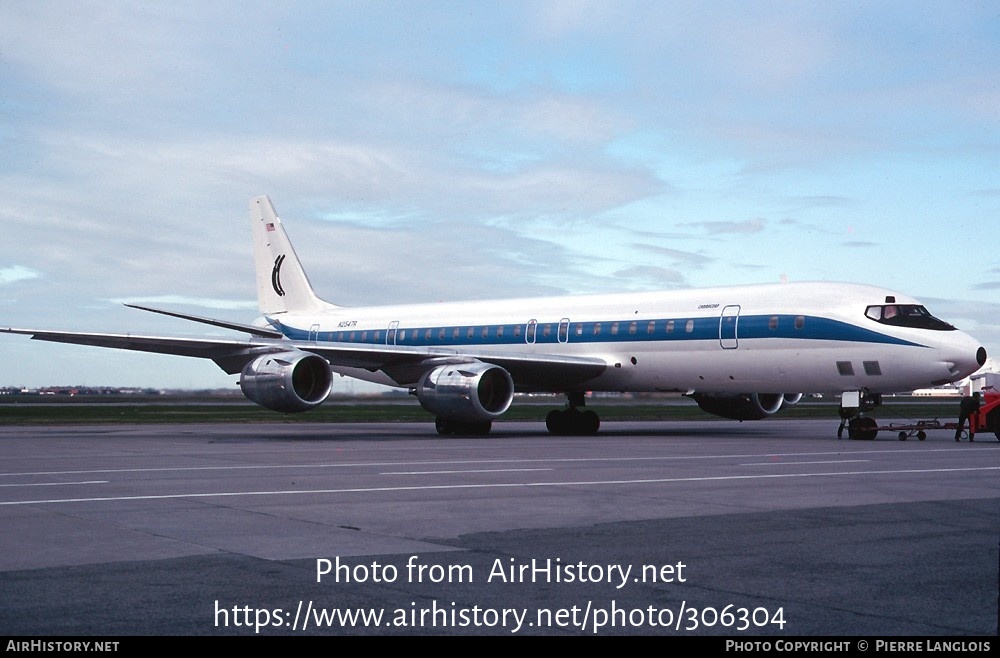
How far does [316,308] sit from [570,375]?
1272 centimetres

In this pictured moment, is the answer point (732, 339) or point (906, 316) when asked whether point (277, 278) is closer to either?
point (732, 339)

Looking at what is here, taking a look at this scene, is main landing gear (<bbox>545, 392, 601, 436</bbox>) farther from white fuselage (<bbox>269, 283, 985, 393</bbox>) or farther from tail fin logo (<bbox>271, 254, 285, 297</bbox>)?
tail fin logo (<bbox>271, 254, 285, 297</bbox>)

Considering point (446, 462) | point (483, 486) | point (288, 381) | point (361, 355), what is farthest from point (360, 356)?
point (483, 486)

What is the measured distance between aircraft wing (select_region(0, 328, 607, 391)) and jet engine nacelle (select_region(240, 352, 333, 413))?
779mm

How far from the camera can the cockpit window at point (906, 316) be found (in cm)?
2494

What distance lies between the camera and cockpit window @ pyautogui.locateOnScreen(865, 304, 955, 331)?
24.9 meters

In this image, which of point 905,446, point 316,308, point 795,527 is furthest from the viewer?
point 316,308

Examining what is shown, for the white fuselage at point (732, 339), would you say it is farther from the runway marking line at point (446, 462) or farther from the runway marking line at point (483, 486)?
the runway marking line at point (483, 486)

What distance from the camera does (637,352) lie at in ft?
94.3

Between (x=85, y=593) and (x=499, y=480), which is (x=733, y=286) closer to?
(x=499, y=480)

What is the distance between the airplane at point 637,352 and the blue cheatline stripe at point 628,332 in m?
0.03

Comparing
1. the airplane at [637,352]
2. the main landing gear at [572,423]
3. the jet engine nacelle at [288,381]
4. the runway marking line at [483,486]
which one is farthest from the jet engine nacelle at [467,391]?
the runway marking line at [483,486]

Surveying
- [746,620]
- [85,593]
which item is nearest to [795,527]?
[746,620]

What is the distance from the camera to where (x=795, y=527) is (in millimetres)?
9688
